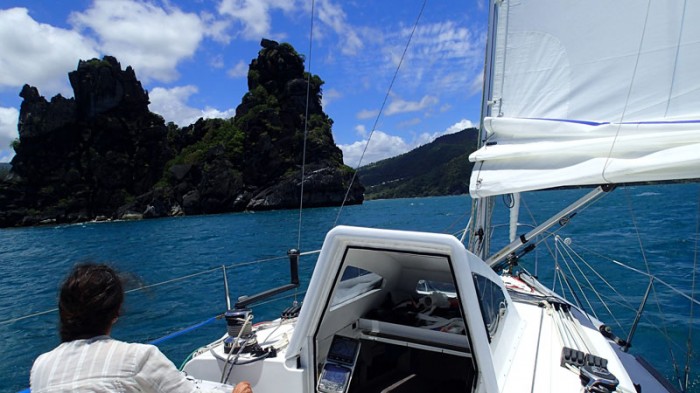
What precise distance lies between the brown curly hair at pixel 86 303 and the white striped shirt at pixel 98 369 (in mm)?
38

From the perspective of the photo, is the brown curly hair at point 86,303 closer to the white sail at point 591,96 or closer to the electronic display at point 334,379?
the electronic display at point 334,379

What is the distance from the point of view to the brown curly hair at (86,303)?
4.82 ft

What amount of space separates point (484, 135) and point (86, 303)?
4447 millimetres

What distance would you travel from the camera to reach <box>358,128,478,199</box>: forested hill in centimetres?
12796

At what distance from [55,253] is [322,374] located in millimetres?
29894

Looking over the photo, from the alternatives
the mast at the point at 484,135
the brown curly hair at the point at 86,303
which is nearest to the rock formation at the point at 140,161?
the mast at the point at 484,135

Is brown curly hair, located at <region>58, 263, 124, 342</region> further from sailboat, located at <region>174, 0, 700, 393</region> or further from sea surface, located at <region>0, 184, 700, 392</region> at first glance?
sailboat, located at <region>174, 0, 700, 393</region>

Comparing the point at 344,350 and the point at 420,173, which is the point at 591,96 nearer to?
the point at 344,350

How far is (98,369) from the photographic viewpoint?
55.6 inches

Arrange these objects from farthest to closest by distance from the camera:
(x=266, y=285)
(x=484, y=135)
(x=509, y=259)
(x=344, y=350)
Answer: (x=266, y=285) < (x=509, y=259) < (x=484, y=135) < (x=344, y=350)

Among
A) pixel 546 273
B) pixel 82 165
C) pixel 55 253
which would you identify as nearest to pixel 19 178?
pixel 82 165

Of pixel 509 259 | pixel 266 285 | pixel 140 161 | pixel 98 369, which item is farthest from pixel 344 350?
pixel 140 161

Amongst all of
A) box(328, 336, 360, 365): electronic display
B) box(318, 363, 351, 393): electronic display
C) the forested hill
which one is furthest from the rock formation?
box(318, 363, 351, 393): electronic display

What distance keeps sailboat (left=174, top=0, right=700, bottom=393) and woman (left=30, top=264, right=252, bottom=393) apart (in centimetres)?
100
